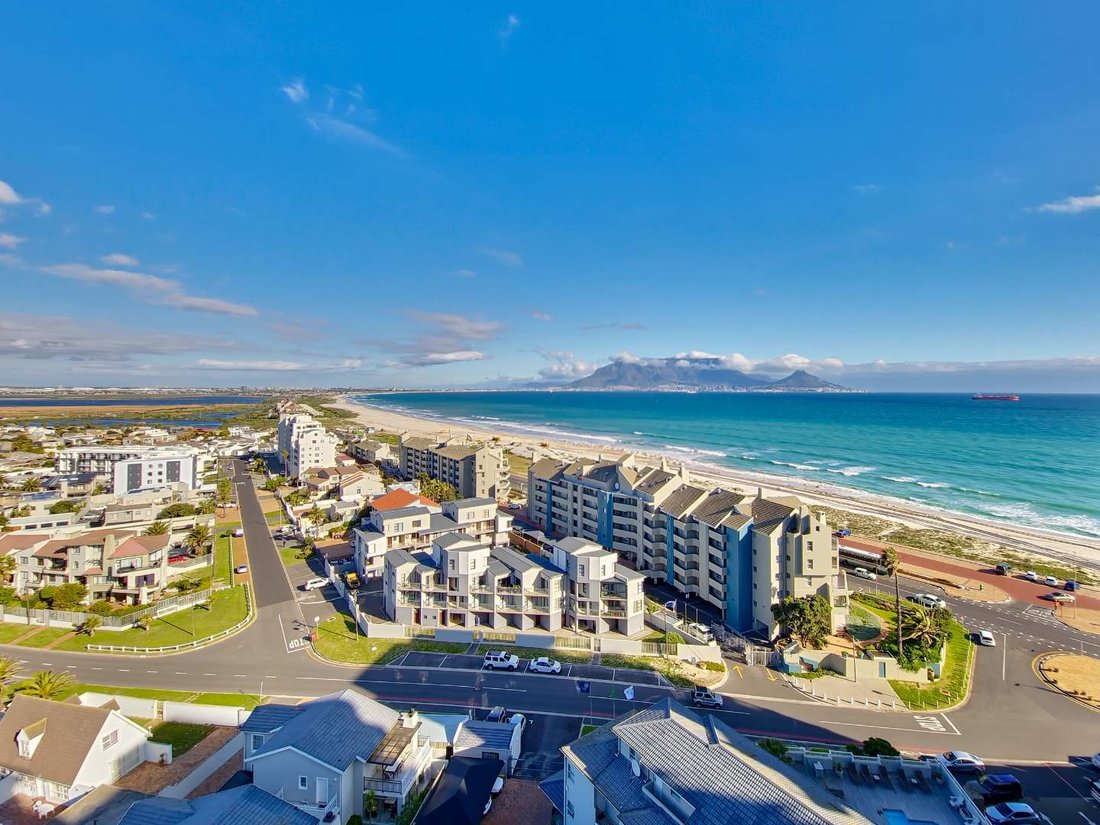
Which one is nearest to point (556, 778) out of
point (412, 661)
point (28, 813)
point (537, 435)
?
point (412, 661)

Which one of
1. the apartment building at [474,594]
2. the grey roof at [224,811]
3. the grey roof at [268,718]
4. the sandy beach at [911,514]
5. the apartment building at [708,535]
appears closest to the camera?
the grey roof at [224,811]

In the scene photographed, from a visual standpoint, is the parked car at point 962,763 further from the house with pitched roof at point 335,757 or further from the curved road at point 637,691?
the house with pitched roof at point 335,757

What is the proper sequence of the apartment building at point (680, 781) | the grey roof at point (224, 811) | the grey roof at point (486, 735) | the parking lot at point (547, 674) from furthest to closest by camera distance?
the parking lot at point (547, 674) → the grey roof at point (486, 735) → the grey roof at point (224, 811) → the apartment building at point (680, 781)

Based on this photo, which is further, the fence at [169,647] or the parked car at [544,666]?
the fence at [169,647]

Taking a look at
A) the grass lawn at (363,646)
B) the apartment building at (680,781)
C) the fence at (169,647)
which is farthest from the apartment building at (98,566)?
the apartment building at (680,781)

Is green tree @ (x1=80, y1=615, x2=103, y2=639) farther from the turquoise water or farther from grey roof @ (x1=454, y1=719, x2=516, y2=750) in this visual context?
the turquoise water

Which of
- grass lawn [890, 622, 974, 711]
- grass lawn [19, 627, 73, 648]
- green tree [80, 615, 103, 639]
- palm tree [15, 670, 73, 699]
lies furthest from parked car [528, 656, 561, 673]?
grass lawn [19, 627, 73, 648]

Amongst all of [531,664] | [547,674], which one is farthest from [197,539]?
[547,674]

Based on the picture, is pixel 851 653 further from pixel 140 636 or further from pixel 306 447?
pixel 306 447
